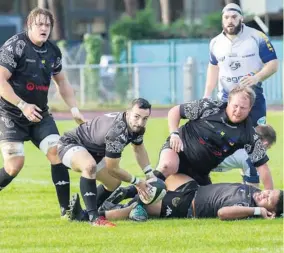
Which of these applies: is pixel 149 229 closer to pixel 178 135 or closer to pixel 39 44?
pixel 178 135

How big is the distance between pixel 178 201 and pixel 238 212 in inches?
25.0

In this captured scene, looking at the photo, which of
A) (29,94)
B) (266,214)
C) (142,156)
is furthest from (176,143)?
(29,94)

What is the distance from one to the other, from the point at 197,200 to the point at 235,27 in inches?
94.6

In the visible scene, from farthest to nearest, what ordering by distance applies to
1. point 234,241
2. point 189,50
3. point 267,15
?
point 267,15 < point 189,50 < point 234,241

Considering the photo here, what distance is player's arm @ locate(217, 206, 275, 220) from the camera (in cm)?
1030

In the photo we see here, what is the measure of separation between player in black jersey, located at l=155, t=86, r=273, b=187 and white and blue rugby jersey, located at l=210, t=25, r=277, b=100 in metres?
1.43

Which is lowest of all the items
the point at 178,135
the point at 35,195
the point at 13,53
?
the point at 35,195

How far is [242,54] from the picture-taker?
12.2 metres

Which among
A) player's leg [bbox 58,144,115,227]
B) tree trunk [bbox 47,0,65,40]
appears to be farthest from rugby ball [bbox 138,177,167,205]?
tree trunk [bbox 47,0,65,40]

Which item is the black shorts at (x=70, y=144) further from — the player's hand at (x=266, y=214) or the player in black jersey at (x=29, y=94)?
the player's hand at (x=266, y=214)

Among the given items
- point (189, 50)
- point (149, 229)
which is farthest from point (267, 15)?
point (149, 229)

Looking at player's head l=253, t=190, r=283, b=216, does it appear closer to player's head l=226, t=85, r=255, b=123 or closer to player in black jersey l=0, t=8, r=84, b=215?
player's head l=226, t=85, r=255, b=123

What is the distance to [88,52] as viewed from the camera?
36.6 metres

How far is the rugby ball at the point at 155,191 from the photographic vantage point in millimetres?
10211
